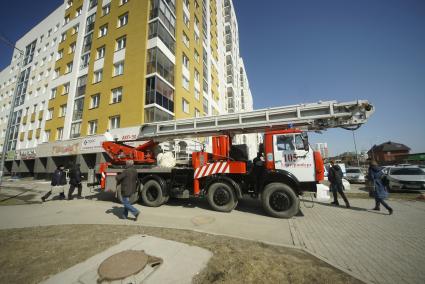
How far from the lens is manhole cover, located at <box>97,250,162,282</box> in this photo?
9.31 ft

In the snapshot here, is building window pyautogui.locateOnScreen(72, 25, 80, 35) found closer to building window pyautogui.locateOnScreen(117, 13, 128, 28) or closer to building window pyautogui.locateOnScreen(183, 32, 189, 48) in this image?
building window pyautogui.locateOnScreen(117, 13, 128, 28)

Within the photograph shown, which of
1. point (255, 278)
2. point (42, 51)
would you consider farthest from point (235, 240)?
point (42, 51)

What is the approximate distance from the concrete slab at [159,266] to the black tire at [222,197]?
322cm

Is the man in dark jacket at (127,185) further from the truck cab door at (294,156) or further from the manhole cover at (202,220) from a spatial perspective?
the truck cab door at (294,156)

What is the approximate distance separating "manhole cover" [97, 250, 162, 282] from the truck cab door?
198 inches

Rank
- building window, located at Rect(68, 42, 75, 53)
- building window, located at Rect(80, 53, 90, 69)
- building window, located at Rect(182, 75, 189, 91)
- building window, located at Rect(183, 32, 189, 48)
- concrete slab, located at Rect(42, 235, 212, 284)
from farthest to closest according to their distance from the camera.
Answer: building window, located at Rect(68, 42, 75, 53) < building window, located at Rect(80, 53, 90, 69) < building window, located at Rect(183, 32, 189, 48) < building window, located at Rect(182, 75, 189, 91) < concrete slab, located at Rect(42, 235, 212, 284)

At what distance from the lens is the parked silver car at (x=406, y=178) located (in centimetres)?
1103

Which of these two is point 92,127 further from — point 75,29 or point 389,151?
point 389,151

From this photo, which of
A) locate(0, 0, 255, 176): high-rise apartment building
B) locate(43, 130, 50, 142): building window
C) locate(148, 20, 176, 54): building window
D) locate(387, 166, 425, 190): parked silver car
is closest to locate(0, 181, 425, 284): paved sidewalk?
locate(387, 166, 425, 190): parked silver car

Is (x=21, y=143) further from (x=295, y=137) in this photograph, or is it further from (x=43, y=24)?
(x=295, y=137)

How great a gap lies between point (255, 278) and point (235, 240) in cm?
147

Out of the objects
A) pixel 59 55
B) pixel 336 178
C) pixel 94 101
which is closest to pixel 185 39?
pixel 94 101

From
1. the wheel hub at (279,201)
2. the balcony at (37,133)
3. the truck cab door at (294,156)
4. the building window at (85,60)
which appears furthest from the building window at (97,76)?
the wheel hub at (279,201)

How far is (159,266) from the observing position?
3.12m
